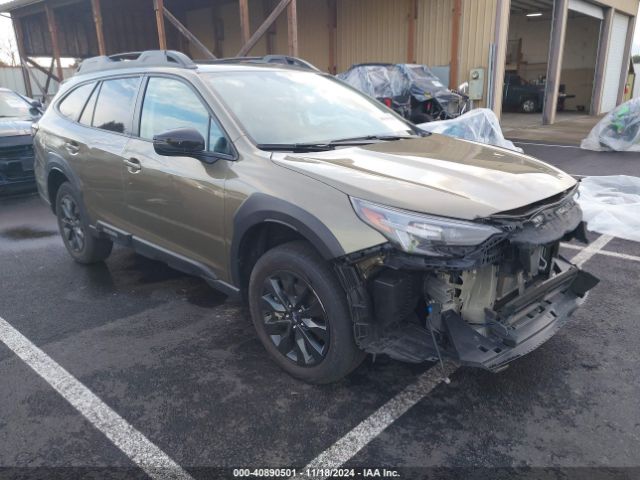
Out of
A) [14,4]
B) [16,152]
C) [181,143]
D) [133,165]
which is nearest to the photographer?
[181,143]

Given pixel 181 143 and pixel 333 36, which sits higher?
pixel 333 36

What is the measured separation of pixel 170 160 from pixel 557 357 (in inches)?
107

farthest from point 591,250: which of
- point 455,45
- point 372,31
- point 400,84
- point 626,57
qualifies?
point 626,57

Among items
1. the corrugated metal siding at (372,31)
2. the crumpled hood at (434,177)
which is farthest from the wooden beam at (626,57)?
the crumpled hood at (434,177)

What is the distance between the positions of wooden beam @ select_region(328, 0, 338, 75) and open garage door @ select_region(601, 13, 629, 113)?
1065cm

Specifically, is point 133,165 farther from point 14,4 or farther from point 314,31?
point 14,4

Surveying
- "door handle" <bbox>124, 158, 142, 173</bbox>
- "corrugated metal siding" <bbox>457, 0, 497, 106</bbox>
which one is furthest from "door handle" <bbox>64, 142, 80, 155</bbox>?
"corrugated metal siding" <bbox>457, 0, 497, 106</bbox>

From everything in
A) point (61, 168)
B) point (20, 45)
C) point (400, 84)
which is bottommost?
point (61, 168)

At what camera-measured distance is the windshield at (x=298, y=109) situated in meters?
3.16

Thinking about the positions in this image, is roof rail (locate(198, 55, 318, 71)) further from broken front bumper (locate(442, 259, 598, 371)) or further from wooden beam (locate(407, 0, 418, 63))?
wooden beam (locate(407, 0, 418, 63))

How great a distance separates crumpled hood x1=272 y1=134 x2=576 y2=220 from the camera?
2387 mm

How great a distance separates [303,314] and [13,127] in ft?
23.3

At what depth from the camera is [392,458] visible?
2.32m

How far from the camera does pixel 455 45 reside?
13.7 meters
